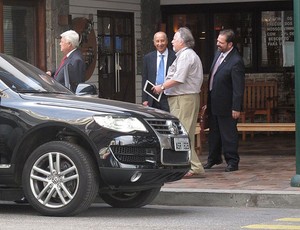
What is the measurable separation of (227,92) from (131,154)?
12.0 feet

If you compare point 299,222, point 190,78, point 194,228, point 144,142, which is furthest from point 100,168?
point 190,78

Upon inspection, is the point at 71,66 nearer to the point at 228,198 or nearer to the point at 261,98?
the point at 228,198

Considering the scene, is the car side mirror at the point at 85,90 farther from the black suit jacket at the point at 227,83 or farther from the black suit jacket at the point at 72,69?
the black suit jacket at the point at 227,83

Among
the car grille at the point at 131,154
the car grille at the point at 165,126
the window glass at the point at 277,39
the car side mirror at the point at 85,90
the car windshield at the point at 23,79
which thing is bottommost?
the car grille at the point at 131,154

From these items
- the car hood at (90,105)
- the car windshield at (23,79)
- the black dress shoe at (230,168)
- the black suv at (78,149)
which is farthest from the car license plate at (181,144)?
the black dress shoe at (230,168)

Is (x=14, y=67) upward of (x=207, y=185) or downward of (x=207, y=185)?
upward

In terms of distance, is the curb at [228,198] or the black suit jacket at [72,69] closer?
the curb at [228,198]

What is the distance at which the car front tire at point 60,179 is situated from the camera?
9734mm

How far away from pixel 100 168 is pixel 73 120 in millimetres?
533

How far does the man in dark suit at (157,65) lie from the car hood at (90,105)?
2357mm

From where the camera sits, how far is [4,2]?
Answer: 634 inches

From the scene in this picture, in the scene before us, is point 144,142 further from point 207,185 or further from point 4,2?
point 4,2

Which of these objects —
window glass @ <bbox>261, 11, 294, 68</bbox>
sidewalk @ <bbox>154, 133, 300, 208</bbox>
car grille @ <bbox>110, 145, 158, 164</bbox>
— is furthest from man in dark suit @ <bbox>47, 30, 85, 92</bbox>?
window glass @ <bbox>261, 11, 294, 68</bbox>

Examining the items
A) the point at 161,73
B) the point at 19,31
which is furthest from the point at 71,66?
the point at 19,31
